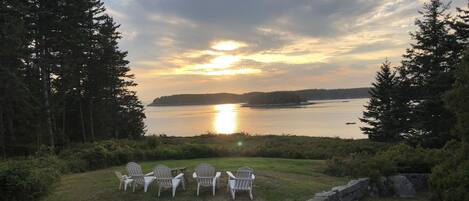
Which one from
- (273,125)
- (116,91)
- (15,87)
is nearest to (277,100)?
(273,125)

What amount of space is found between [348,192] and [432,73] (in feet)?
66.4

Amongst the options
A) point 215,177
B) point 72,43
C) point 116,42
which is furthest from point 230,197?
point 116,42

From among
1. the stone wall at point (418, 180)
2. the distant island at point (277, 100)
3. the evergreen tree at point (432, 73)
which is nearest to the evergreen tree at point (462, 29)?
the evergreen tree at point (432, 73)

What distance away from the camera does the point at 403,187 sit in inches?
517

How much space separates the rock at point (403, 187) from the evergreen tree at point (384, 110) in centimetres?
2161

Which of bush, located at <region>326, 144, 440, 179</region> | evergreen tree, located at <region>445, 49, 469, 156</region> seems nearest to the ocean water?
bush, located at <region>326, 144, 440, 179</region>

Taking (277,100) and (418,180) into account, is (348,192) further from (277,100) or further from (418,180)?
(277,100)

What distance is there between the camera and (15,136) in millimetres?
24328

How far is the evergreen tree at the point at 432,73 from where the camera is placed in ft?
89.7

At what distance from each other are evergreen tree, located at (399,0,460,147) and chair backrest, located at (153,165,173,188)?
21.2 meters

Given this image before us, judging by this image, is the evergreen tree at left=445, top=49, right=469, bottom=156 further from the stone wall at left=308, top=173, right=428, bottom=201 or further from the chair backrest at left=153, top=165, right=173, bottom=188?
the chair backrest at left=153, top=165, right=173, bottom=188

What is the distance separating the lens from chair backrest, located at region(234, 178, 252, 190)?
1084 cm

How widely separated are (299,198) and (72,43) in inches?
892

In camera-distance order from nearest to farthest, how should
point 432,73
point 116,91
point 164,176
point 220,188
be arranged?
point 164,176, point 220,188, point 432,73, point 116,91
